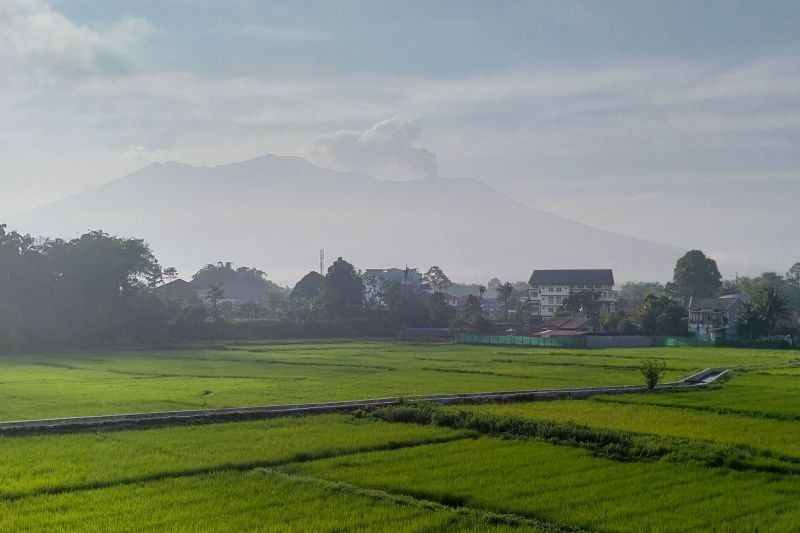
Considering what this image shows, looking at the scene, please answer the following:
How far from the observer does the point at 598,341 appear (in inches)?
2442

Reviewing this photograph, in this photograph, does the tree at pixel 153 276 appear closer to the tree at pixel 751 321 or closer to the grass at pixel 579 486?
the tree at pixel 751 321

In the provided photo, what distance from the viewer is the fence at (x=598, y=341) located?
6091cm

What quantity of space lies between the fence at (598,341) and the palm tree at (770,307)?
6.03m

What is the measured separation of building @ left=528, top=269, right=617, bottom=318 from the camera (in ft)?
322

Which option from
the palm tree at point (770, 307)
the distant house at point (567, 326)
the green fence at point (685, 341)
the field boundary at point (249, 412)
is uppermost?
the palm tree at point (770, 307)

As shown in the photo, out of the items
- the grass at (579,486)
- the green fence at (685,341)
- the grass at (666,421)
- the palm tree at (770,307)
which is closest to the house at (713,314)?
the palm tree at (770,307)

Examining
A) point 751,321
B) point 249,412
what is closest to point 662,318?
point 751,321

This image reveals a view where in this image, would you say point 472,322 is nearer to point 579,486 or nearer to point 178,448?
point 178,448

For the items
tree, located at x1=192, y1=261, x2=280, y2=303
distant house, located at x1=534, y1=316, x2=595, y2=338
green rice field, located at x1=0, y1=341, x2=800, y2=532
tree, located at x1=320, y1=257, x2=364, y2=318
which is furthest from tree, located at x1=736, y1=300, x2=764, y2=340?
tree, located at x1=192, y1=261, x2=280, y2=303

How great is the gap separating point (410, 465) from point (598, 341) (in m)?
49.9

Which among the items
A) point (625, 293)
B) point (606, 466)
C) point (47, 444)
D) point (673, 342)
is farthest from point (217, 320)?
point (625, 293)

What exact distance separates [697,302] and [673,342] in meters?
19.5

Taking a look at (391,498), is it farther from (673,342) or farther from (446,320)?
(446,320)

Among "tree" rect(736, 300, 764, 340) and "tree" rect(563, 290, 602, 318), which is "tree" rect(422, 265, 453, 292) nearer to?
"tree" rect(563, 290, 602, 318)
